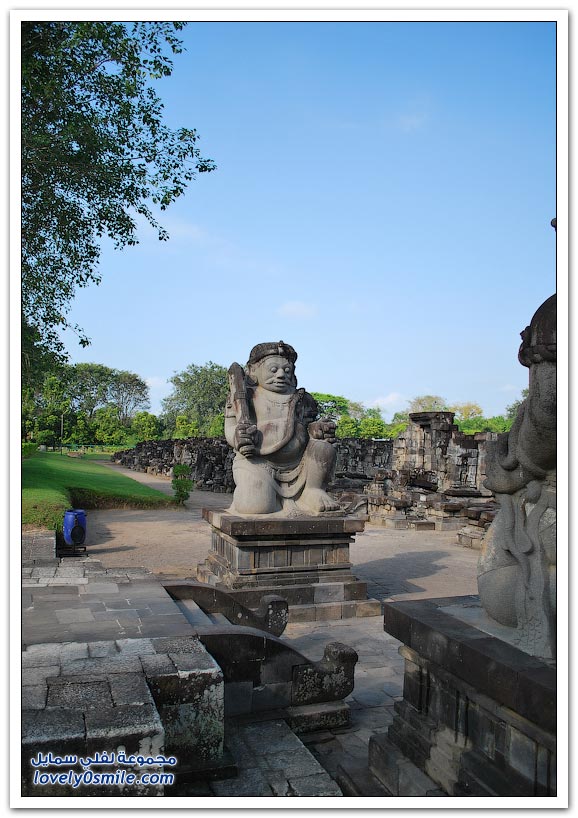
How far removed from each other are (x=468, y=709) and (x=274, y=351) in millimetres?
4665

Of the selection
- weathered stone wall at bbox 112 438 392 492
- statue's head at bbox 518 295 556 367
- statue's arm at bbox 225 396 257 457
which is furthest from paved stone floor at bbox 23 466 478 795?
weathered stone wall at bbox 112 438 392 492

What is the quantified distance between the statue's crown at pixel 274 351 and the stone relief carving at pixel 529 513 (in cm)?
409

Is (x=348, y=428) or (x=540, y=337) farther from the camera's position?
(x=348, y=428)

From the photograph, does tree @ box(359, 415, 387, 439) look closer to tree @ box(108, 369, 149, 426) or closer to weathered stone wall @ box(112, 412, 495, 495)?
weathered stone wall @ box(112, 412, 495, 495)

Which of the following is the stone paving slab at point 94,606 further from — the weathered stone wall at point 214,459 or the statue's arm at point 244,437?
the weathered stone wall at point 214,459

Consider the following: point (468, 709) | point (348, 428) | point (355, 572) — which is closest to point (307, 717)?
point (468, 709)

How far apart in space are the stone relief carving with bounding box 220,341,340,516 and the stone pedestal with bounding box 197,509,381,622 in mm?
243

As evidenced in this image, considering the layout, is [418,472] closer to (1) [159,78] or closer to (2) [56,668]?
(1) [159,78]

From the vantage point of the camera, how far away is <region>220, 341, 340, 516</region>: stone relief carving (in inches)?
256

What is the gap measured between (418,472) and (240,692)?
14774 mm

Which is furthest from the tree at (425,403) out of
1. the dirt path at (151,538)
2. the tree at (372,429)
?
the dirt path at (151,538)

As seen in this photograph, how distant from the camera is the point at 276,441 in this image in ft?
21.8

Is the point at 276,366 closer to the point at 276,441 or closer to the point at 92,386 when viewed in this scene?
the point at 276,441

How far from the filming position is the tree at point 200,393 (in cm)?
5039
